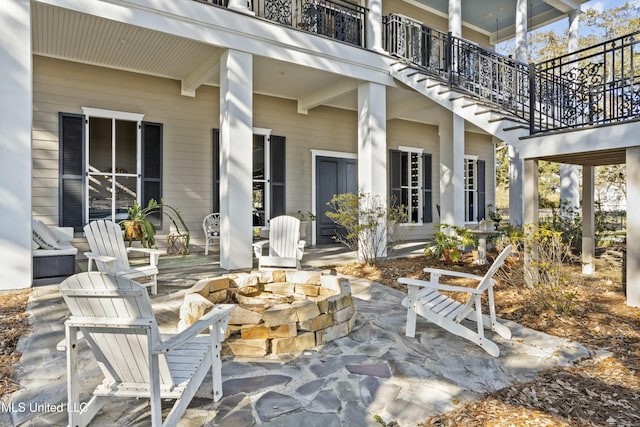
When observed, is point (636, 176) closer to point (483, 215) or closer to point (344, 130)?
point (344, 130)

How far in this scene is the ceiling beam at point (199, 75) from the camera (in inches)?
255

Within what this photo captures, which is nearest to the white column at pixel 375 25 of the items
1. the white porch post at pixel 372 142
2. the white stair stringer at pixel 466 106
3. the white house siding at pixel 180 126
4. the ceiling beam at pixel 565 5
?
the white stair stringer at pixel 466 106

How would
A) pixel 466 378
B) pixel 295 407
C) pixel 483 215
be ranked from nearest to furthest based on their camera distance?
pixel 295 407
pixel 466 378
pixel 483 215

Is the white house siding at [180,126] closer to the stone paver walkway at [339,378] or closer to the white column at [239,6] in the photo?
the white column at [239,6]

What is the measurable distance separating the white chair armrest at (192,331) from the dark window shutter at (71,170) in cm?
556

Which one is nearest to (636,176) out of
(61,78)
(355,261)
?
(355,261)

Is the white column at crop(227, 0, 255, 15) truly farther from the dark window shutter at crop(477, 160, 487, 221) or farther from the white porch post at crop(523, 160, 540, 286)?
the dark window shutter at crop(477, 160, 487, 221)

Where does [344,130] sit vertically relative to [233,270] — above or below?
above

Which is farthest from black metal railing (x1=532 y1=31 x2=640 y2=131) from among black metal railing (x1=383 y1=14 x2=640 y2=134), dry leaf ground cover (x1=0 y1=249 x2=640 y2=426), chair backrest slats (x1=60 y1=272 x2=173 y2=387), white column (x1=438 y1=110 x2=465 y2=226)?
chair backrest slats (x1=60 y1=272 x2=173 y2=387)

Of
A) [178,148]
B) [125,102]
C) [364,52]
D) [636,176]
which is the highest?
[364,52]

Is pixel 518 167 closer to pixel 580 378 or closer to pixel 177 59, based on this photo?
pixel 580 378

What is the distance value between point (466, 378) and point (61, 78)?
7.55 metres

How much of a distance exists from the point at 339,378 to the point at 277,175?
6.60 meters

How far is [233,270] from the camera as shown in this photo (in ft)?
19.5
